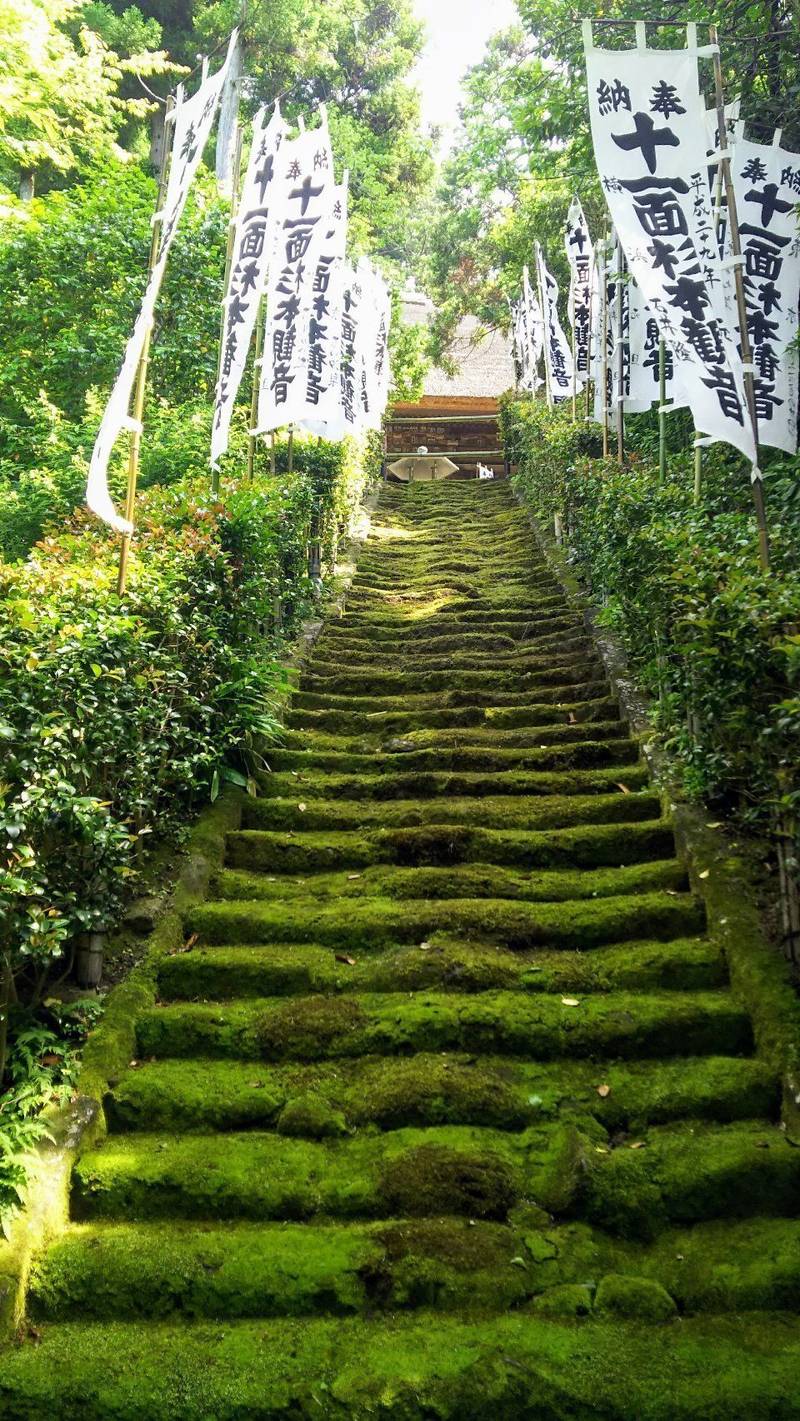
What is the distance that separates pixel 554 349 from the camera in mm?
15188

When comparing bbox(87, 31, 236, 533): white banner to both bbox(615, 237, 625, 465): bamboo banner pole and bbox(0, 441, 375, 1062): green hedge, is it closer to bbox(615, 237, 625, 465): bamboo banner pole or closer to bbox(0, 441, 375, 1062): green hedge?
bbox(0, 441, 375, 1062): green hedge

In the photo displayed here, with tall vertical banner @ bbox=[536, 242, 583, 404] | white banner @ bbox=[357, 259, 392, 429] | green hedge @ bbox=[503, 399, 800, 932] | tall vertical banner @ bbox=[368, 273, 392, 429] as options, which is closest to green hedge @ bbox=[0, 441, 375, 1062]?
green hedge @ bbox=[503, 399, 800, 932]

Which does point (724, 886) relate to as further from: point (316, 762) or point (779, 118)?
point (779, 118)

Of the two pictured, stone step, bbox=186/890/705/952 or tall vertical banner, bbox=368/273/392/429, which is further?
tall vertical banner, bbox=368/273/392/429

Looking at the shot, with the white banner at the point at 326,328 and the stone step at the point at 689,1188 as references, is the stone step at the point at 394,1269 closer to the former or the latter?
the stone step at the point at 689,1188

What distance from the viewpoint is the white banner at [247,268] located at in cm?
720

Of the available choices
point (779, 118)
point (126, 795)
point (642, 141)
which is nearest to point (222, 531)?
point (126, 795)

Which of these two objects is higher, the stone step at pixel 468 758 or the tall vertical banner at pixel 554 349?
the tall vertical banner at pixel 554 349

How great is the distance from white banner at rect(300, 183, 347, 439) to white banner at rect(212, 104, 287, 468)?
1.19m

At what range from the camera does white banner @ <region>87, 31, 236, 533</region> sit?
425cm

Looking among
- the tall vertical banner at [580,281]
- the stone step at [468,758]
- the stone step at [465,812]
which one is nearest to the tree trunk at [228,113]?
the tall vertical banner at [580,281]

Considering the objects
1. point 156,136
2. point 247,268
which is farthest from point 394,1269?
point 156,136

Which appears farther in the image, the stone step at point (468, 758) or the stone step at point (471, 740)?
the stone step at point (471, 740)

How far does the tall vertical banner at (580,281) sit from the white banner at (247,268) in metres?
5.39
